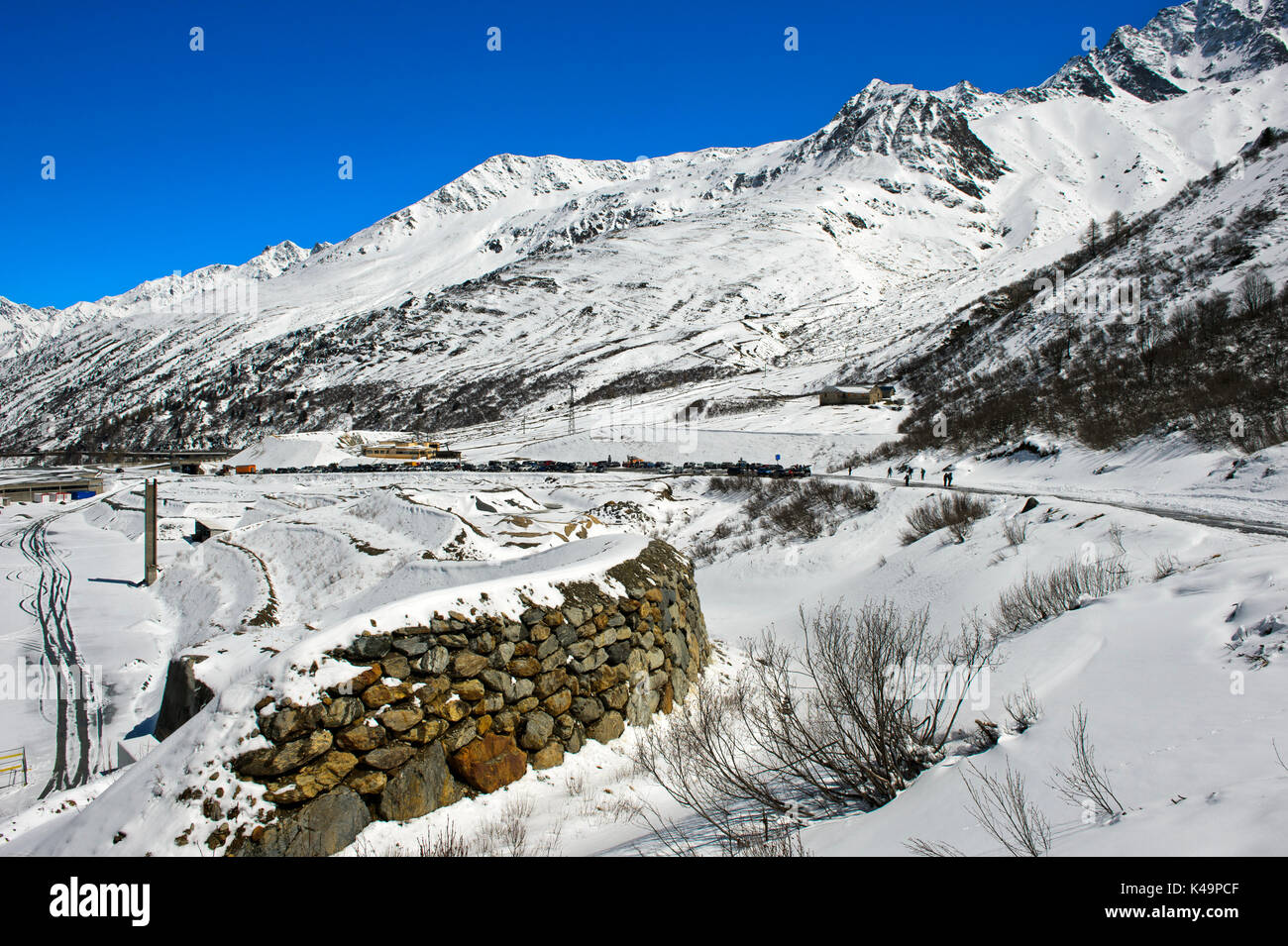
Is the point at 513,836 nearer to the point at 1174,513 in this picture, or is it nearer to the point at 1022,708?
the point at 1022,708

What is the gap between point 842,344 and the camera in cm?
8931

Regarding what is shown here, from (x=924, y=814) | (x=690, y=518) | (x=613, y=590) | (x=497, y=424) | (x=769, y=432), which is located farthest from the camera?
(x=497, y=424)

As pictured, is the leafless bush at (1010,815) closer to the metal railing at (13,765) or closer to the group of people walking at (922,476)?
the metal railing at (13,765)

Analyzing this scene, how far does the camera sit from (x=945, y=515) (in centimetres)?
2041

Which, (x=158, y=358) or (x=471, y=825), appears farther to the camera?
(x=158, y=358)

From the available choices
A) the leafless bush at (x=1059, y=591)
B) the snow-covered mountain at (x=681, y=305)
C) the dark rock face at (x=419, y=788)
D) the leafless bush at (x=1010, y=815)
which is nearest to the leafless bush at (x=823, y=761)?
the leafless bush at (x=1010, y=815)

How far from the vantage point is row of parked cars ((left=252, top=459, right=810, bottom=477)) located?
41906 mm

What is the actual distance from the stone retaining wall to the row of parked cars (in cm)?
3193

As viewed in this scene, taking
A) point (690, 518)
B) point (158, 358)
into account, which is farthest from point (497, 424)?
point (158, 358)

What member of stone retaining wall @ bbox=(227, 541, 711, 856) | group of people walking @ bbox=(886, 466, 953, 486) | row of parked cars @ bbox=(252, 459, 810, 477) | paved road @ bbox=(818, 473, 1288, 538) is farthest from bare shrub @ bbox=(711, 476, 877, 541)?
stone retaining wall @ bbox=(227, 541, 711, 856)

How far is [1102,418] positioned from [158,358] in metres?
187

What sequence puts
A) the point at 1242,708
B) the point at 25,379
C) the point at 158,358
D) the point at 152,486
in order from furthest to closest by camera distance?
the point at 25,379, the point at 158,358, the point at 152,486, the point at 1242,708

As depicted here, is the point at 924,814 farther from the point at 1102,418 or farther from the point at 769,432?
the point at 769,432

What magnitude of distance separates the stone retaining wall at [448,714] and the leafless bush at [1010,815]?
407 centimetres
